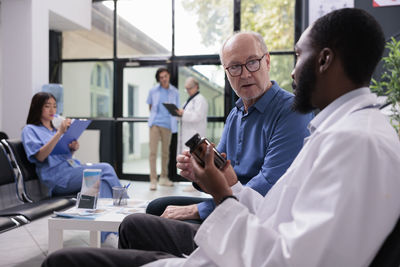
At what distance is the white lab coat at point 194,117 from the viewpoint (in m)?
5.63

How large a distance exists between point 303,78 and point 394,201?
1.21 feet

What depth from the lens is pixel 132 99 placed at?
678 centimetres

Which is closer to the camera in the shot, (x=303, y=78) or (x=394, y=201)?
(x=394, y=201)

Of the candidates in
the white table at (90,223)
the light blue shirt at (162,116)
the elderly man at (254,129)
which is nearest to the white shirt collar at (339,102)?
the elderly man at (254,129)

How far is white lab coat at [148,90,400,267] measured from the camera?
2.36ft

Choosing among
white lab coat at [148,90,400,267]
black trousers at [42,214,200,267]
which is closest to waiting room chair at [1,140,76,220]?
black trousers at [42,214,200,267]

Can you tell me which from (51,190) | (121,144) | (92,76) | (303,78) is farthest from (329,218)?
(92,76)

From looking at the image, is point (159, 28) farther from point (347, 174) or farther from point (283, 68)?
point (347, 174)

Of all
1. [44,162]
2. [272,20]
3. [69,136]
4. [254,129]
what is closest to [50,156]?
[44,162]

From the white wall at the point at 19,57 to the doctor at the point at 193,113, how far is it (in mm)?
2177

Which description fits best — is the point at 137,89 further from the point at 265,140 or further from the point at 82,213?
the point at 265,140

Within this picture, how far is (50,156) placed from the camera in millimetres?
3184

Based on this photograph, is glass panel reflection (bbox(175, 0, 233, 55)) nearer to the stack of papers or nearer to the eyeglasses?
the stack of papers

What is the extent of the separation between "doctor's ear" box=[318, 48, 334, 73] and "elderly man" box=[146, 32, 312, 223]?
68 cm
